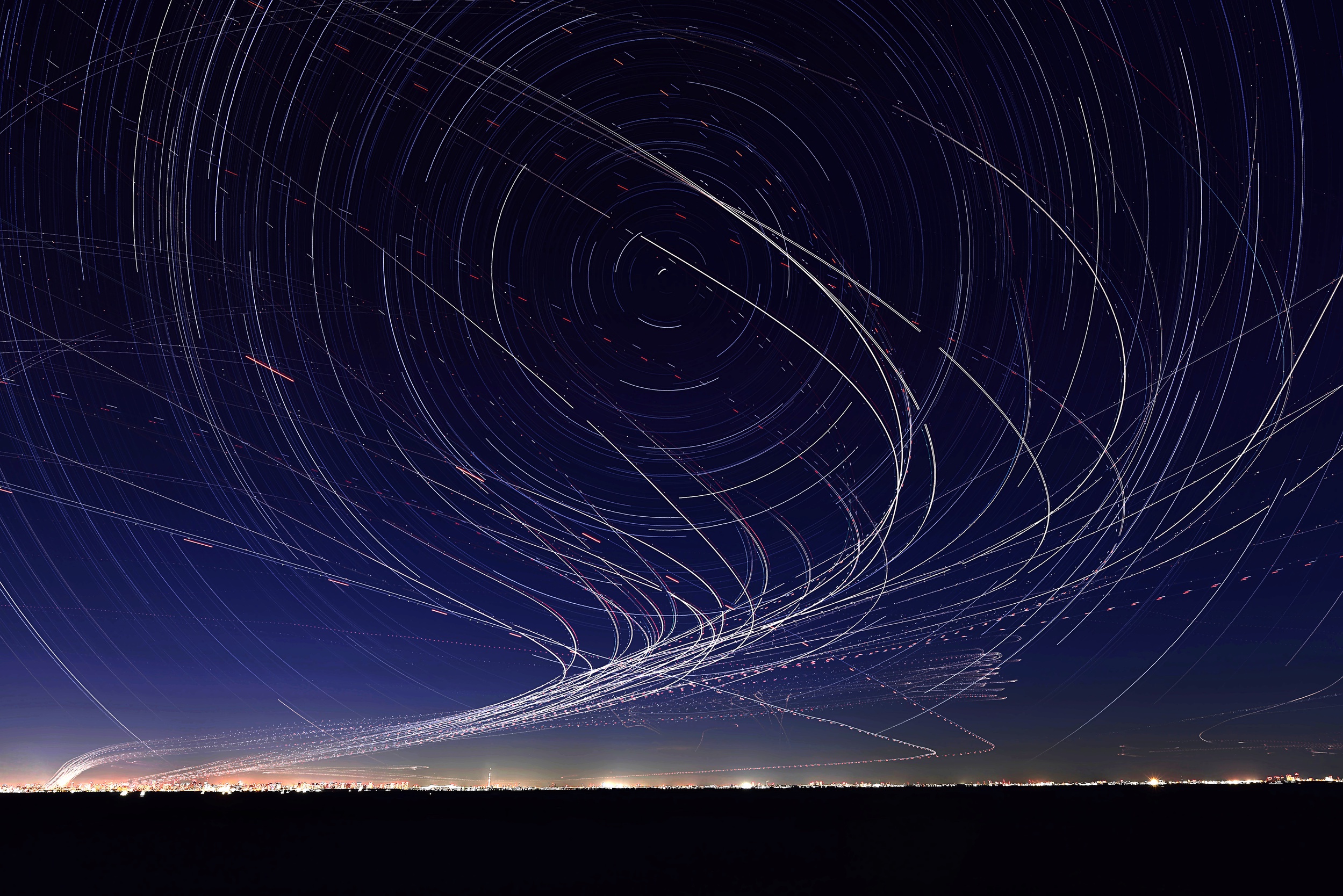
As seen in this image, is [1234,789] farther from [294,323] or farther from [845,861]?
[294,323]

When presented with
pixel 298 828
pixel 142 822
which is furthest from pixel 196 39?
pixel 142 822

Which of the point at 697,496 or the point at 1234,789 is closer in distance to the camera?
the point at 697,496

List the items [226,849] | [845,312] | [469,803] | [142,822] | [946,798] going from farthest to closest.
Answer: [946,798] < [469,803] < [142,822] < [845,312] < [226,849]

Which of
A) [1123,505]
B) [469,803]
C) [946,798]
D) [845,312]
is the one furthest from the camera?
[946,798]

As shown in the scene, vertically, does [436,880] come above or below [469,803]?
below

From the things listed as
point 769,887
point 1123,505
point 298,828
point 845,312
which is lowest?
point 769,887

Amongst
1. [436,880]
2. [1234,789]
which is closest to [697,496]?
[436,880]

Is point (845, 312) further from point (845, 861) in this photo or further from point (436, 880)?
point (436, 880)
